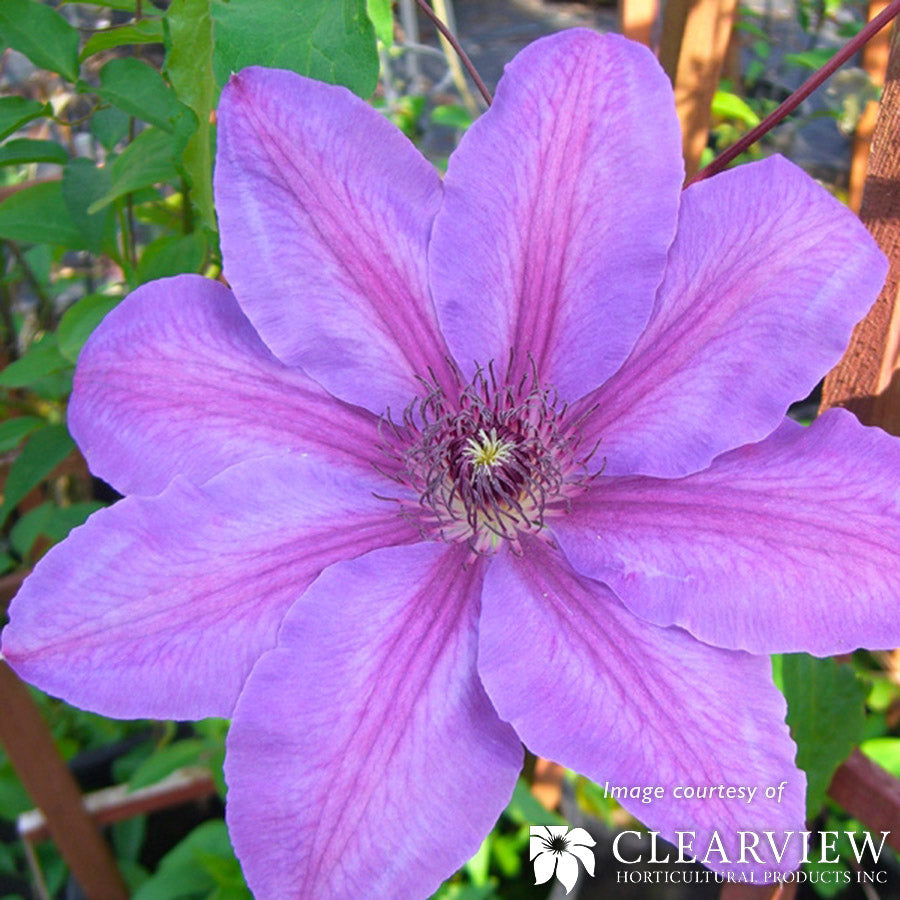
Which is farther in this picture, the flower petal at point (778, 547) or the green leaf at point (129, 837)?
the green leaf at point (129, 837)

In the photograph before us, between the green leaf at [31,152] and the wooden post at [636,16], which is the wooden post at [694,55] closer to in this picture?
the wooden post at [636,16]

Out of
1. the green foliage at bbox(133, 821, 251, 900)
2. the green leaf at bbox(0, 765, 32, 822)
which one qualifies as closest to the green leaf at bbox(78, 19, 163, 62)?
the green foliage at bbox(133, 821, 251, 900)

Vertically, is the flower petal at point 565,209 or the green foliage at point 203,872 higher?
the flower petal at point 565,209

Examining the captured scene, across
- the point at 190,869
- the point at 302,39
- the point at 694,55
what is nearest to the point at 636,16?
the point at 694,55

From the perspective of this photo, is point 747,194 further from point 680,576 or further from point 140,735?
point 140,735

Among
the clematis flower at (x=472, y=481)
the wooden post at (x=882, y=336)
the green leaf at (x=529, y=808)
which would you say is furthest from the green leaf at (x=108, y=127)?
the green leaf at (x=529, y=808)

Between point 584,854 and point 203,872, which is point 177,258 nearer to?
point 584,854

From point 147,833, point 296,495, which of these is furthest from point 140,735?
point 296,495
